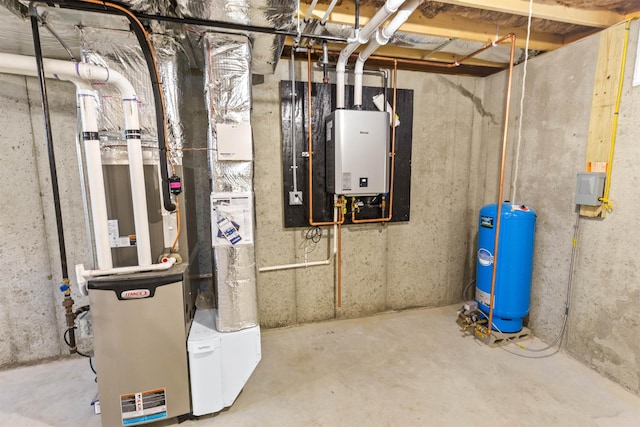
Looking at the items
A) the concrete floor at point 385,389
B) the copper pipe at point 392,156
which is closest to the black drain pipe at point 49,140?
the concrete floor at point 385,389

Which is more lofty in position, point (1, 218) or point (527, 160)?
point (527, 160)

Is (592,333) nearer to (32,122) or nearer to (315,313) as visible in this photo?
(315,313)

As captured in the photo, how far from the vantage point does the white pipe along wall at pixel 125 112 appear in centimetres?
148

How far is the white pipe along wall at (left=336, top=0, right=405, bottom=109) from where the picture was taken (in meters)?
1.46

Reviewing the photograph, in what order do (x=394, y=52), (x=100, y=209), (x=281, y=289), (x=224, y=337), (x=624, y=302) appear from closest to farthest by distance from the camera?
(x=100, y=209) → (x=224, y=337) → (x=624, y=302) → (x=394, y=52) → (x=281, y=289)

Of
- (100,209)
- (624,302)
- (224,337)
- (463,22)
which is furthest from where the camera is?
(463,22)

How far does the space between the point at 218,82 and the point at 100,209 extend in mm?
915

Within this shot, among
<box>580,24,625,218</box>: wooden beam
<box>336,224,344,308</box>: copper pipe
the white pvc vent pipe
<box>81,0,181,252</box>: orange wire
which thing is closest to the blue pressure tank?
<box>580,24,625,218</box>: wooden beam

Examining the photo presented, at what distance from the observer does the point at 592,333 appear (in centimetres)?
212

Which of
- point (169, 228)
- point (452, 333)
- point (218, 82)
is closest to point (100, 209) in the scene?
point (169, 228)

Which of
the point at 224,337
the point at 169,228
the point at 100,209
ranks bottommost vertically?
the point at 224,337

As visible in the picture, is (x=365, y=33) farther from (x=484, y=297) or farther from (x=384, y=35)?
(x=484, y=297)

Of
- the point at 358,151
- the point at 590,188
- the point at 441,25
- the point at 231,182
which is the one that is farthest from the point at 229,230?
the point at 590,188

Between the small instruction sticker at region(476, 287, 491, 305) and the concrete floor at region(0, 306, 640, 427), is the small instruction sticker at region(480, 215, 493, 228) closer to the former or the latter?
the small instruction sticker at region(476, 287, 491, 305)
